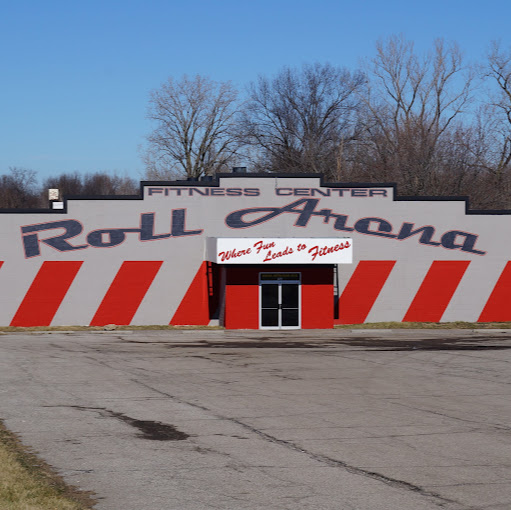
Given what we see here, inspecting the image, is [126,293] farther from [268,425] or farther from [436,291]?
[268,425]

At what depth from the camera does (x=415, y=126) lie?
7194 cm

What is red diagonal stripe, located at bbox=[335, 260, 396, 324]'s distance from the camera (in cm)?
3872


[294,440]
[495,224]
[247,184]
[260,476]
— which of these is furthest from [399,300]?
[260,476]

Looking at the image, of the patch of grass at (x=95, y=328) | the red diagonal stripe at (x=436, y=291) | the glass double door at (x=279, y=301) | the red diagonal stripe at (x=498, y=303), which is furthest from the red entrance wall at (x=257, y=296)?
the red diagonal stripe at (x=498, y=303)

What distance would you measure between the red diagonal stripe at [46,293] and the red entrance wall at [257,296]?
7452 millimetres

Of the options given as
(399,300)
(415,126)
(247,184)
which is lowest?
(399,300)

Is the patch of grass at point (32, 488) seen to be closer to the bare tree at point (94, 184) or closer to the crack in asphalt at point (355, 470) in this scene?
the crack in asphalt at point (355, 470)

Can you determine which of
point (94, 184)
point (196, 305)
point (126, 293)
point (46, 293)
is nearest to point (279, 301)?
point (196, 305)

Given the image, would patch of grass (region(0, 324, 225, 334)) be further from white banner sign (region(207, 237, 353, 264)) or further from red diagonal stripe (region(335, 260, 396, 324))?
red diagonal stripe (region(335, 260, 396, 324))

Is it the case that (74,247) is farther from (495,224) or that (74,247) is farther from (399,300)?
(495,224)

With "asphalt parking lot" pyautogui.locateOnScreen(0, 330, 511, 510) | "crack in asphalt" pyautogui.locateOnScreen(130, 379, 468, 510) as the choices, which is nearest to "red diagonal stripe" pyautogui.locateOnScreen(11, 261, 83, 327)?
"asphalt parking lot" pyautogui.locateOnScreen(0, 330, 511, 510)

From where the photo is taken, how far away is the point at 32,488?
926 cm

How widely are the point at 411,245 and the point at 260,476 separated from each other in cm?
2983

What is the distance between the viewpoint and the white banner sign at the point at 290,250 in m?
36.4
